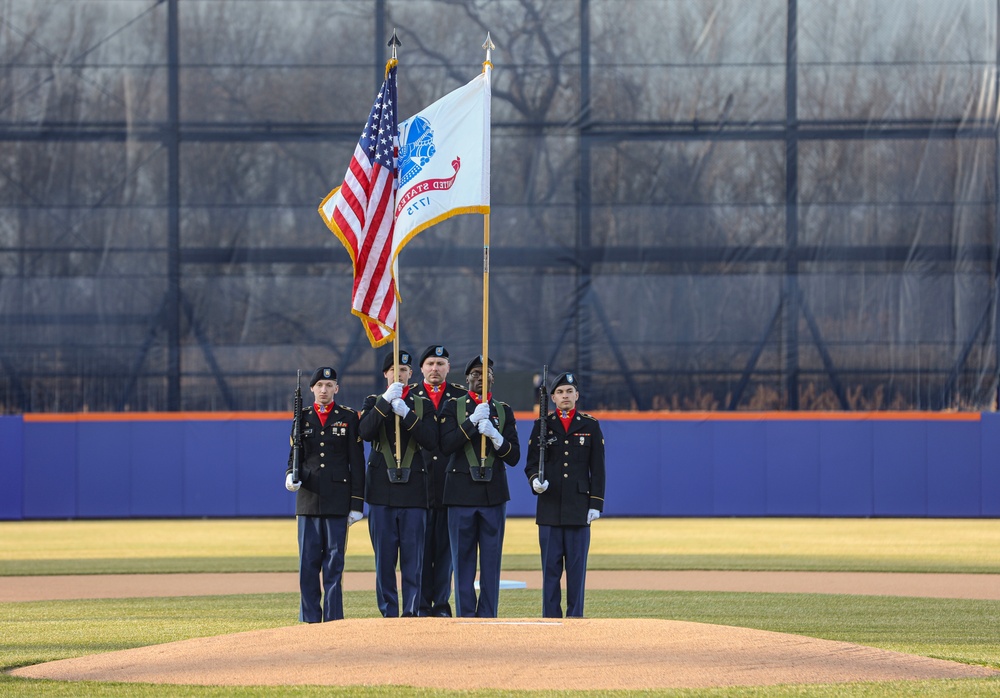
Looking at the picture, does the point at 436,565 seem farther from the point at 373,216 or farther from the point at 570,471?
the point at 373,216

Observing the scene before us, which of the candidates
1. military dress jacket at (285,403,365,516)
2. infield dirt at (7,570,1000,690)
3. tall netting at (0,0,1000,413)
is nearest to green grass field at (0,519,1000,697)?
infield dirt at (7,570,1000,690)

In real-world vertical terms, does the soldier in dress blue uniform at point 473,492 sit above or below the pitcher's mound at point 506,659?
above

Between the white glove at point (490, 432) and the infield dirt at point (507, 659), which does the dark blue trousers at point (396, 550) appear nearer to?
the white glove at point (490, 432)

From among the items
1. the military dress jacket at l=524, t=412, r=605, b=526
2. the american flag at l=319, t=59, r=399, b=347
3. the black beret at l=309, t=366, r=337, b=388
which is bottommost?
the military dress jacket at l=524, t=412, r=605, b=526

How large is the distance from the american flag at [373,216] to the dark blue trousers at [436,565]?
1.17 m

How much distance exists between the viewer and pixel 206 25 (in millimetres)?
21438

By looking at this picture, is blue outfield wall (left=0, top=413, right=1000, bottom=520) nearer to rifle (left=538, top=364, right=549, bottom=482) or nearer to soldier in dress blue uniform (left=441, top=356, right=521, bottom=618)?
rifle (left=538, top=364, right=549, bottom=482)

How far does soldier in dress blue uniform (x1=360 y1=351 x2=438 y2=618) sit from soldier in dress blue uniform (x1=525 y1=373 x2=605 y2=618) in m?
0.67

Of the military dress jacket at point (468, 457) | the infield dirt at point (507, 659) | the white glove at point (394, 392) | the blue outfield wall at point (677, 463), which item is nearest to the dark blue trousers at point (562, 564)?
the military dress jacket at point (468, 457)

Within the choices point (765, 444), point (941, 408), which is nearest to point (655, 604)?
point (765, 444)

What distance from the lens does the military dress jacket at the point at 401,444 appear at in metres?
8.01

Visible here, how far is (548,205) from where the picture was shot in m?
21.1

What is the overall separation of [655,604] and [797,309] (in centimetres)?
1192

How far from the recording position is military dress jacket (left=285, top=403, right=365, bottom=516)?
805 cm
